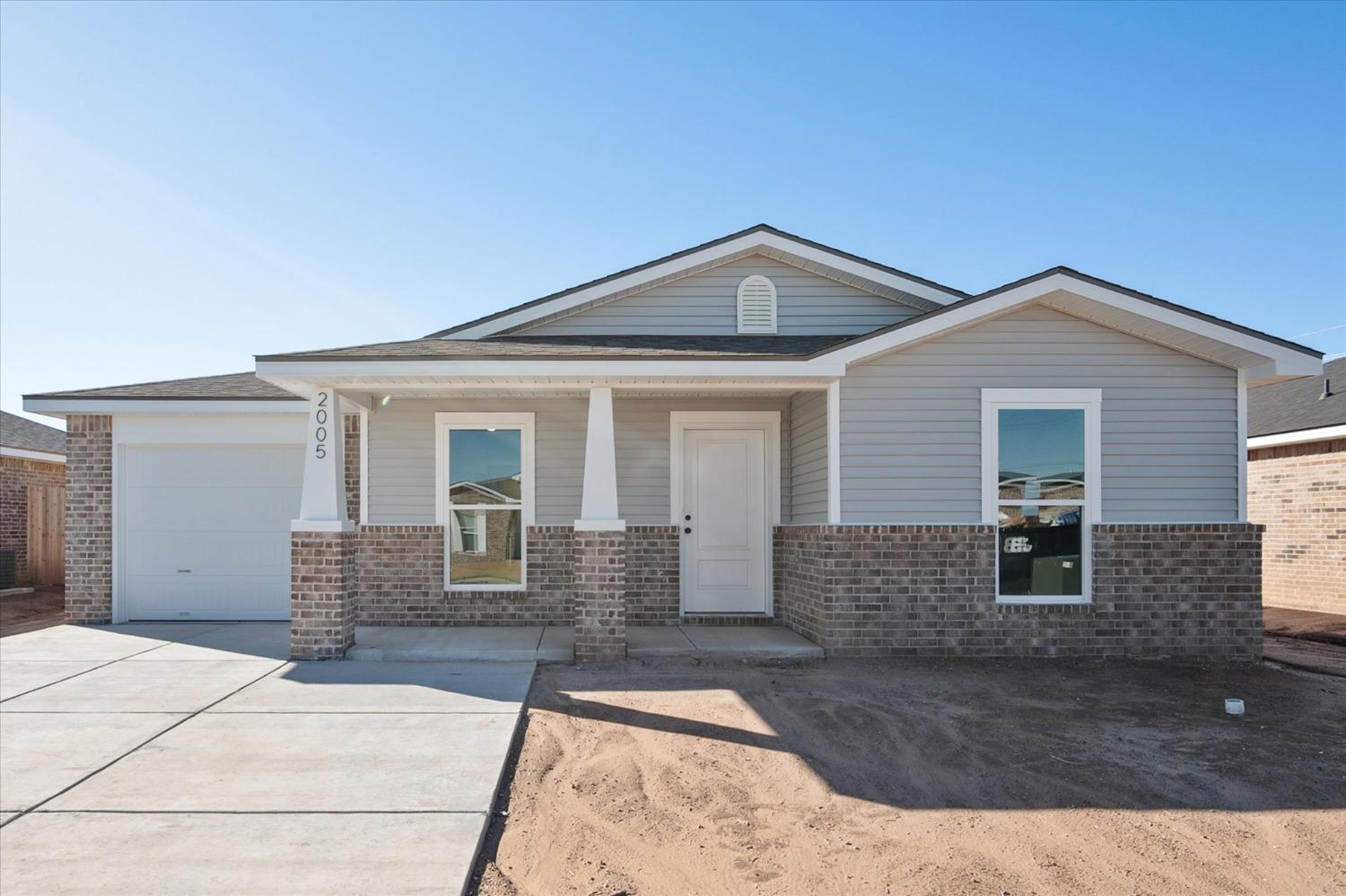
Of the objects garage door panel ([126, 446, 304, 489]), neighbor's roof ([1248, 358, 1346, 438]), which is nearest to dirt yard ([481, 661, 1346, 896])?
garage door panel ([126, 446, 304, 489])

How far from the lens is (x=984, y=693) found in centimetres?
724

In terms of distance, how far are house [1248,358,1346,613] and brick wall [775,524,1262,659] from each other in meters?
4.72

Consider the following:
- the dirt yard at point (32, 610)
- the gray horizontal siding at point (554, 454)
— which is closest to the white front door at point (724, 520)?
the gray horizontal siding at point (554, 454)

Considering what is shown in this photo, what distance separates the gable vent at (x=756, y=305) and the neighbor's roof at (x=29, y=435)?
13088 millimetres

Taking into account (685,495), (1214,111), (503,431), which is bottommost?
(685,495)

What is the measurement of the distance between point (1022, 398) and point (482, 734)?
616 centimetres

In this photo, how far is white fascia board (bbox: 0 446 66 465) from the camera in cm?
1554

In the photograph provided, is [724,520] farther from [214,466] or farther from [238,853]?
[238,853]

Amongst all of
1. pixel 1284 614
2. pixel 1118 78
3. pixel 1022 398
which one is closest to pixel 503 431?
→ pixel 1022 398

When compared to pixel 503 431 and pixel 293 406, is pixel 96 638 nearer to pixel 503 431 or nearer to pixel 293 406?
pixel 293 406

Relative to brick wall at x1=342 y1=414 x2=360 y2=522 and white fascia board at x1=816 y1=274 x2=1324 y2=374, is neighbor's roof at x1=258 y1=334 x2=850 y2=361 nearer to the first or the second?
white fascia board at x1=816 y1=274 x2=1324 y2=374

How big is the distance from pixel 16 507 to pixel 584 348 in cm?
1338

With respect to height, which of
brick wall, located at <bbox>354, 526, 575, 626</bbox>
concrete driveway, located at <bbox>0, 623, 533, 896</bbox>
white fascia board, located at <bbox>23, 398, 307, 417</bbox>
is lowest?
concrete driveway, located at <bbox>0, 623, 533, 896</bbox>

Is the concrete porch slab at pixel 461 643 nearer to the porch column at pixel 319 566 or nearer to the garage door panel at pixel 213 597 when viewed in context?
the porch column at pixel 319 566
